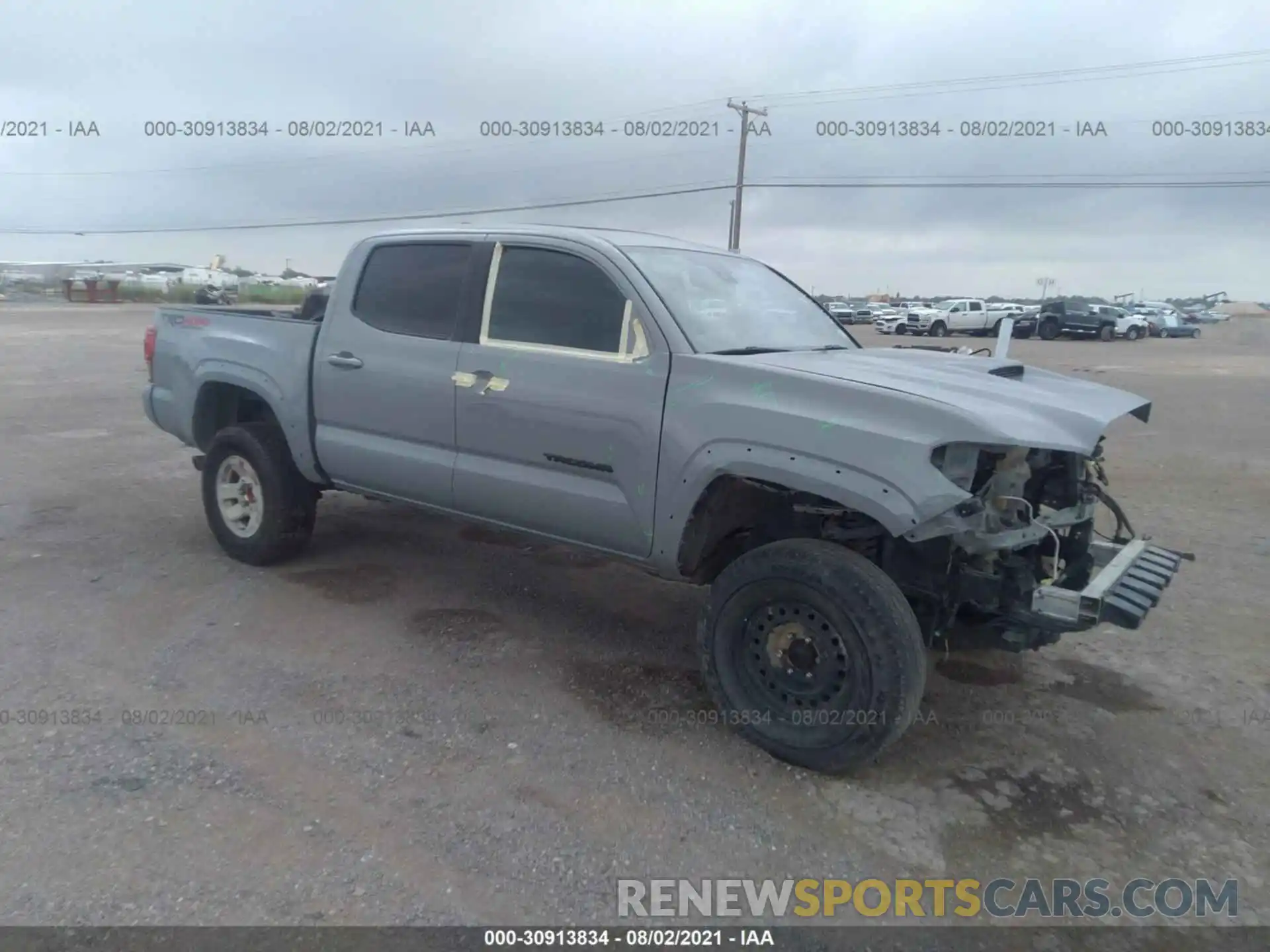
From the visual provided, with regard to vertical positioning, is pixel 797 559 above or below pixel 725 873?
above

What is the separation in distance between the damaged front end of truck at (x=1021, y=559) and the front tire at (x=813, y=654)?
269mm

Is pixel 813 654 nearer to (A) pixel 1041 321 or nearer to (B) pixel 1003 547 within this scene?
(B) pixel 1003 547

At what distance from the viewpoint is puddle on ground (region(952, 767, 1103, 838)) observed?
340cm

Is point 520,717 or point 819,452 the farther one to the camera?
point 520,717

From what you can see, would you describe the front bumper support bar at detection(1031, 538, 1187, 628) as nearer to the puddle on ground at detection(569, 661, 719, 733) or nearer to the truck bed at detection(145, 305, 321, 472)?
the puddle on ground at detection(569, 661, 719, 733)

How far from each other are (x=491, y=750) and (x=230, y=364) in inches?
125

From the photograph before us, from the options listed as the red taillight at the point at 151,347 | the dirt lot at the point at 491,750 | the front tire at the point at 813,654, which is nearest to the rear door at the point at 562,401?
the front tire at the point at 813,654

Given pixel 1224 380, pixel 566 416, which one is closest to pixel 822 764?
pixel 566 416

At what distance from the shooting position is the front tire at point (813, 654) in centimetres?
344

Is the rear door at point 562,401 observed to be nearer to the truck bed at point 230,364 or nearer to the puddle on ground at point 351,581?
the puddle on ground at point 351,581

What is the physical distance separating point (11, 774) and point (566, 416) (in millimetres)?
2465

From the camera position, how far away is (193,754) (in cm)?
362

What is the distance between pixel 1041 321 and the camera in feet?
131

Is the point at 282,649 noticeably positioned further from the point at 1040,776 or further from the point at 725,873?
the point at 1040,776
